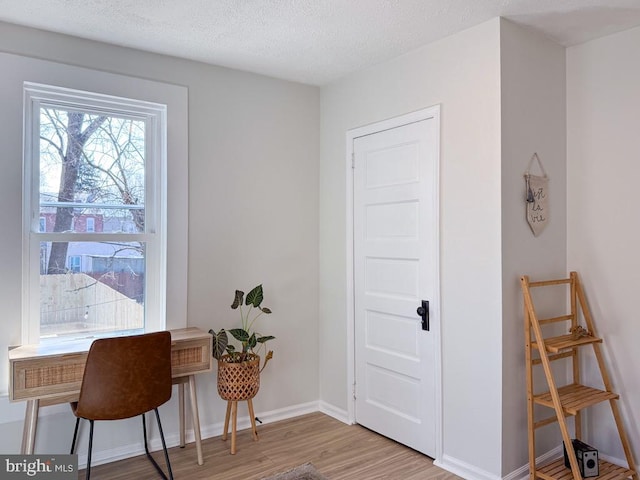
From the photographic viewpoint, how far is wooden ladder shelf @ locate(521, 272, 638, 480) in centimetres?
241

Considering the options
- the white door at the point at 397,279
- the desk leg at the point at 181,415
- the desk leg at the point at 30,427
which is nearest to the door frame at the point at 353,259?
the white door at the point at 397,279

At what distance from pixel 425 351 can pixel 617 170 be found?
1.53 m

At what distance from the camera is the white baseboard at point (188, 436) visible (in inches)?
110

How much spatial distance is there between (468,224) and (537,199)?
1.45ft

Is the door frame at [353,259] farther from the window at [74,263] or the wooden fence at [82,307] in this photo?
the window at [74,263]

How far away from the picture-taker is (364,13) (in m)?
2.44

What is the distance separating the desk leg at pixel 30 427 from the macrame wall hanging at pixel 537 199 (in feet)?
9.03

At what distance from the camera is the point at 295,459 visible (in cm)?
288

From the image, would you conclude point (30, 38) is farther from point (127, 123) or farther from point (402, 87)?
point (402, 87)

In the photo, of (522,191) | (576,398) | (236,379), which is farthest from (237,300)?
(576,398)

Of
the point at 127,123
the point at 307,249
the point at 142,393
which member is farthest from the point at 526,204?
the point at 127,123

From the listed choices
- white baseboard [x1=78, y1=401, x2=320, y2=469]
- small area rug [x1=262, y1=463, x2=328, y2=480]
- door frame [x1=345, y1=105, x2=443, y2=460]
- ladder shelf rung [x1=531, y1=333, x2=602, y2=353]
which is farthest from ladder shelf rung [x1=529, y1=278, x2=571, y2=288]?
white baseboard [x1=78, y1=401, x2=320, y2=469]

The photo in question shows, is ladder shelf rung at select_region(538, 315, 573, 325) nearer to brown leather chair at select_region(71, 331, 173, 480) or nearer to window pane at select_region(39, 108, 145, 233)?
brown leather chair at select_region(71, 331, 173, 480)

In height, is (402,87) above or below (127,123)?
above
